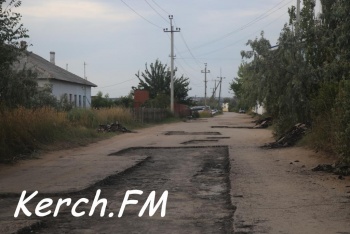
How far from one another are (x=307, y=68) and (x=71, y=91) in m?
35.5

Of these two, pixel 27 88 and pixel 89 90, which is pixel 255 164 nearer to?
pixel 27 88

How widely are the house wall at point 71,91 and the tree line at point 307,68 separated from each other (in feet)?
83.0

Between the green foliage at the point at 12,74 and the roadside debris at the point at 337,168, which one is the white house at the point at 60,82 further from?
the roadside debris at the point at 337,168

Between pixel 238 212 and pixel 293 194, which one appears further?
pixel 293 194

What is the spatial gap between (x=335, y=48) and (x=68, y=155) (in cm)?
948

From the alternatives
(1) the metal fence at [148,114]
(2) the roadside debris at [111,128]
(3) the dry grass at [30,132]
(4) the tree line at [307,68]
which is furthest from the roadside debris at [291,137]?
(1) the metal fence at [148,114]

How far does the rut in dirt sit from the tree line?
4201mm

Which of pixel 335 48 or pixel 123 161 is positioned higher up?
pixel 335 48

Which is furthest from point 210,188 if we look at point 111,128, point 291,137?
point 111,128

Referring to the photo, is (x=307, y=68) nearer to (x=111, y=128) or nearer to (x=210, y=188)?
(x=210, y=188)

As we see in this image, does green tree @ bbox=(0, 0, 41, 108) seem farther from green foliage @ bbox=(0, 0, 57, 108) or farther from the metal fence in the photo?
the metal fence

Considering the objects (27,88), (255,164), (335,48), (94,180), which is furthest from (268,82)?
(94,180)

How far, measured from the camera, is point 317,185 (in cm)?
1075

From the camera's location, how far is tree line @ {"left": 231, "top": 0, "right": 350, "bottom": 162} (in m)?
16.5
